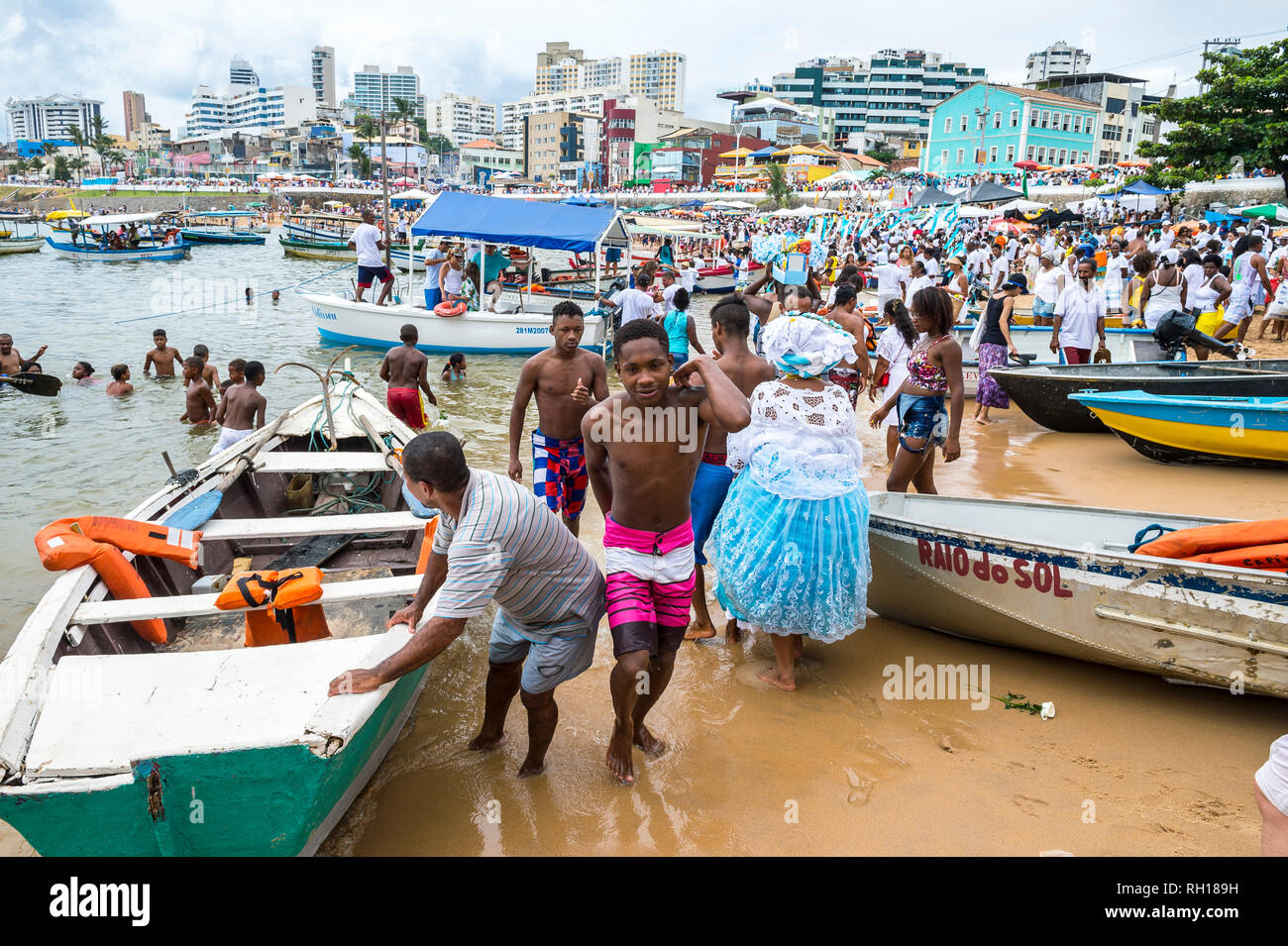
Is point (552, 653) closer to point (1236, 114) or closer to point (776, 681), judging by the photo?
point (776, 681)

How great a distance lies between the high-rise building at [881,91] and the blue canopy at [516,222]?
320 feet

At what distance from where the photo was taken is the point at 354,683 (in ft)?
9.67

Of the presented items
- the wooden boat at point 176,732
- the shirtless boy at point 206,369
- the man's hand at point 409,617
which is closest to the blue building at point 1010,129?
the shirtless boy at point 206,369

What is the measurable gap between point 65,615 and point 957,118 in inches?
2829

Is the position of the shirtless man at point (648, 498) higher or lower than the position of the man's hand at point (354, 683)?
higher

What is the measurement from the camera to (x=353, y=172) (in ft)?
430

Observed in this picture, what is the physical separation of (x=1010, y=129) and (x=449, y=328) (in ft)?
191

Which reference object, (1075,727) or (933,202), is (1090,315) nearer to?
(1075,727)

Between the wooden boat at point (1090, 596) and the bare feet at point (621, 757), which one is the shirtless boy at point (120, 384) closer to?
the wooden boat at point (1090, 596)

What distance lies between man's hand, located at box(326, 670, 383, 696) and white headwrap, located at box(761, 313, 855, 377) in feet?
7.75

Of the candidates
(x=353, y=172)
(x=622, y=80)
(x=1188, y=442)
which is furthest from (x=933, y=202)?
(x=622, y=80)

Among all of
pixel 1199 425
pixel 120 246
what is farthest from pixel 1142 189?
pixel 120 246

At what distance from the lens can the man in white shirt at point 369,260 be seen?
651 inches

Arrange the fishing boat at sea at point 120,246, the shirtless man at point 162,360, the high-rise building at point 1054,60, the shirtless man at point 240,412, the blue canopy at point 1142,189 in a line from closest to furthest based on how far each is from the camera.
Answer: the shirtless man at point 240,412 < the shirtless man at point 162,360 < the blue canopy at point 1142,189 < the fishing boat at sea at point 120,246 < the high-rise building at point 1054,60
